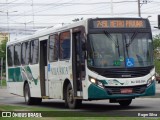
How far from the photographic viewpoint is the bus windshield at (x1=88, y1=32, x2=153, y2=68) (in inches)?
683

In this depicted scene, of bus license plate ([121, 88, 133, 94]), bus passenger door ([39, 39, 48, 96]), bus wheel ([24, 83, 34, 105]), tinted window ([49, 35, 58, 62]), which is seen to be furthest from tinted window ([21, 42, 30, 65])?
bus license plate ([121, 88, 133, 94])

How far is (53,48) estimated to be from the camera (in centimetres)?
2023

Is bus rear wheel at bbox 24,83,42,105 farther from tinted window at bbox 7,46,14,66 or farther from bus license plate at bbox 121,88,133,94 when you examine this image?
bus license plate at bbox 121,88,133,94

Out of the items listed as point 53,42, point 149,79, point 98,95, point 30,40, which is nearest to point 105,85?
point 98,95

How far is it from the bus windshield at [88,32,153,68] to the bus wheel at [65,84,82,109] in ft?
6.32

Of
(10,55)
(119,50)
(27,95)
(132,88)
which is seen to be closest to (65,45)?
(119,50)

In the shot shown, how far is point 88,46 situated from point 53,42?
3266 mm

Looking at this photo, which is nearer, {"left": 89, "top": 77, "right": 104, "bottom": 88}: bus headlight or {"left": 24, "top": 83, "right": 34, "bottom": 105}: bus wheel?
{"left": 89, "top": 77, "right": 104, "bottom": 88}: bus headlight

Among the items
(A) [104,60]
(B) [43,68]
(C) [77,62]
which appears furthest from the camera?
(B) [43,68]

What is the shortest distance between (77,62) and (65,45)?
1108 mm

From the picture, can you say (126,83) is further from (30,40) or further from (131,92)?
(30,40)

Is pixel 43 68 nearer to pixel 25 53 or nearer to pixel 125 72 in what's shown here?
pixel 25 53

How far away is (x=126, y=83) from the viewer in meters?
17.4

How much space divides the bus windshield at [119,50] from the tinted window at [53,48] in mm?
2807
